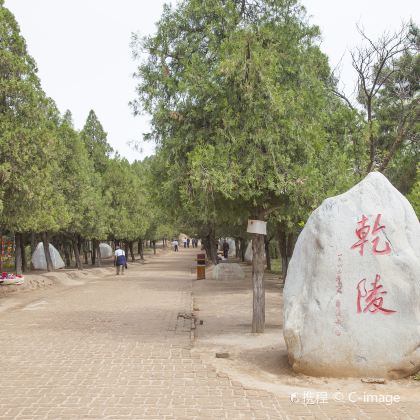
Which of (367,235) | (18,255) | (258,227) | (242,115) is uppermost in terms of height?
(242,115)

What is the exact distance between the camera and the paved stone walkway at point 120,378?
20.7 feet

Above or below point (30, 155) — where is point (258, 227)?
below

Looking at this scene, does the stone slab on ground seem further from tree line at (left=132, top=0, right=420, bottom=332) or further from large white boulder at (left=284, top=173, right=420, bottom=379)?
large white boulder at (left=284, top=173, right=420, bottom=379)

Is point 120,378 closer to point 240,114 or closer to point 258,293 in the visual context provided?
point 258,293

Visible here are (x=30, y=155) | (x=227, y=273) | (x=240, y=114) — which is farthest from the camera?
(x=227, y=273)

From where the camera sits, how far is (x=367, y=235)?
7.94 meters

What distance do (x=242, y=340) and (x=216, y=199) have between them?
3.03m

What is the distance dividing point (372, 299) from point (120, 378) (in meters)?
3.96

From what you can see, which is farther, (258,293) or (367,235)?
(258,293)

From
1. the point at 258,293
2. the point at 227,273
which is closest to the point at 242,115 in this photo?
the point at 258,293

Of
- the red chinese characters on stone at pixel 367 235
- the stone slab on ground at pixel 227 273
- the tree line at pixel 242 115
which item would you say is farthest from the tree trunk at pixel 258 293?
the stone slab on ground at pixel 227 273

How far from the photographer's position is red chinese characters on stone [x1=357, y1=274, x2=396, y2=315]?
7637 millimetres

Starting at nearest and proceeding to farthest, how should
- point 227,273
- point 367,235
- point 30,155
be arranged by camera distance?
1. point 367,235
2. point 30,155
3. point 227,273

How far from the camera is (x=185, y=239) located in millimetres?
109438
